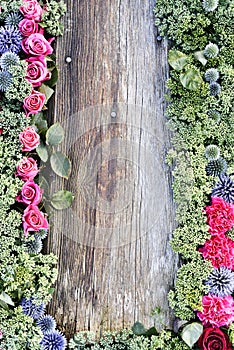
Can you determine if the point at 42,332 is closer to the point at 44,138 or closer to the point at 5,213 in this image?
the point at 5,213

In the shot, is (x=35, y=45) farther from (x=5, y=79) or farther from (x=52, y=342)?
(x=52, y=342)

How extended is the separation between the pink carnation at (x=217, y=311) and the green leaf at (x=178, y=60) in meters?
1.00

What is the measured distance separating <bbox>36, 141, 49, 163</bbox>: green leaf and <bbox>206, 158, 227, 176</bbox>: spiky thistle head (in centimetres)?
70

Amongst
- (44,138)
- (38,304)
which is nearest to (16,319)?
(38,304)

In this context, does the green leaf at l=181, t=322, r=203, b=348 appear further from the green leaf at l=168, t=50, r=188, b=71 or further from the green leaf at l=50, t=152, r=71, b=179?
the green leaf at l=168, t=50, r=188, b=71

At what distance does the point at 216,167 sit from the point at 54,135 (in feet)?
2.35

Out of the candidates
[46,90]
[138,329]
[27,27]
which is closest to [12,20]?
[27,27]

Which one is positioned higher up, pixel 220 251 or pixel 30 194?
pixel 30 194

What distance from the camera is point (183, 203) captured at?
2.60 meters

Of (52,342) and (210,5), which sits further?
(210,5)

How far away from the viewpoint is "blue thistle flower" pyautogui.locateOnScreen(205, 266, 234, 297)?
8.27ft

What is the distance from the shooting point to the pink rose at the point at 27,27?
253 cm

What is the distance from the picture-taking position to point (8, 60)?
2.50m

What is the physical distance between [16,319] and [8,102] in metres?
0.91
